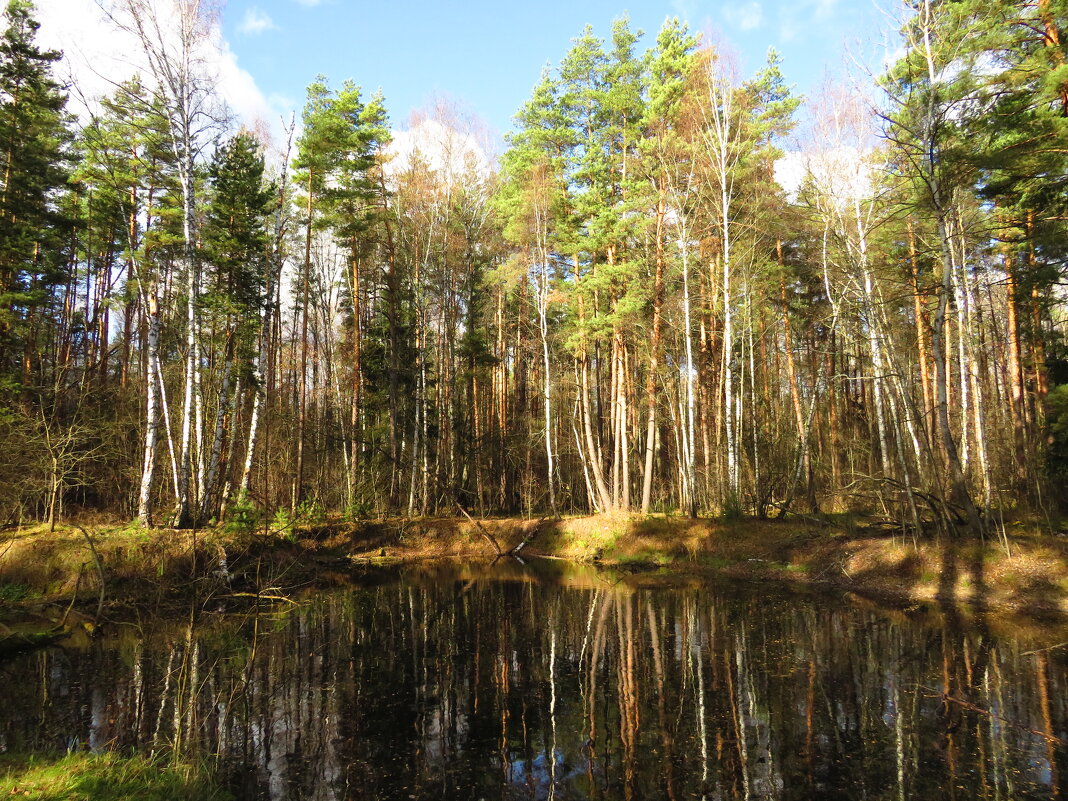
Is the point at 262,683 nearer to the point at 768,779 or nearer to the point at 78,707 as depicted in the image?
the point at 78,707

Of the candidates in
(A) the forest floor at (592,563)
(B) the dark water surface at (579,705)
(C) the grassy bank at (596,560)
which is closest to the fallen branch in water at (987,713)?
(B) the dark water surface at (579,705)

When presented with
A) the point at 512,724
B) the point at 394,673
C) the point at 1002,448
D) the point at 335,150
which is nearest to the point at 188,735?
the point at 394,673

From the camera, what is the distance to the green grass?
3.71m

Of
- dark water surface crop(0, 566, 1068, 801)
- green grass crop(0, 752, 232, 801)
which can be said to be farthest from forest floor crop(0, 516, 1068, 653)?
green grass crop(0, 752, 232, 801)

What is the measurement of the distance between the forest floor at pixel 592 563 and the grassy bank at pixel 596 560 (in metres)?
0.03

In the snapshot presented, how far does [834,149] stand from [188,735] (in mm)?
18039

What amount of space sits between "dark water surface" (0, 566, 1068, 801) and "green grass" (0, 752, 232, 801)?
1.45ft

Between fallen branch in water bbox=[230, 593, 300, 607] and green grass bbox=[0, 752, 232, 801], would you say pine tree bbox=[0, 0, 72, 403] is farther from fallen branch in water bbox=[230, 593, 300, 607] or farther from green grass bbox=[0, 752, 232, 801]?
green grass bbox=[0, 752, 232, 801]

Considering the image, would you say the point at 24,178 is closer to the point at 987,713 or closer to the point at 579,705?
the point at 579,705

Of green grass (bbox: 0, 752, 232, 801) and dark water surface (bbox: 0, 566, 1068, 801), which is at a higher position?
green grass (bbox: 0, 752, 232, 801)

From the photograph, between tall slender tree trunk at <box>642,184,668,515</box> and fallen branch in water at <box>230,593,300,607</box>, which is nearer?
fallen branch in water at <box>230,593,300,607</box>

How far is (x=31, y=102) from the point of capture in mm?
15398

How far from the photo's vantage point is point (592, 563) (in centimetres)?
1673

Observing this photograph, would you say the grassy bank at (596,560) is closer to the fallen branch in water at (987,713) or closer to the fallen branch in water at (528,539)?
the fallen branch in water at (528,539)
